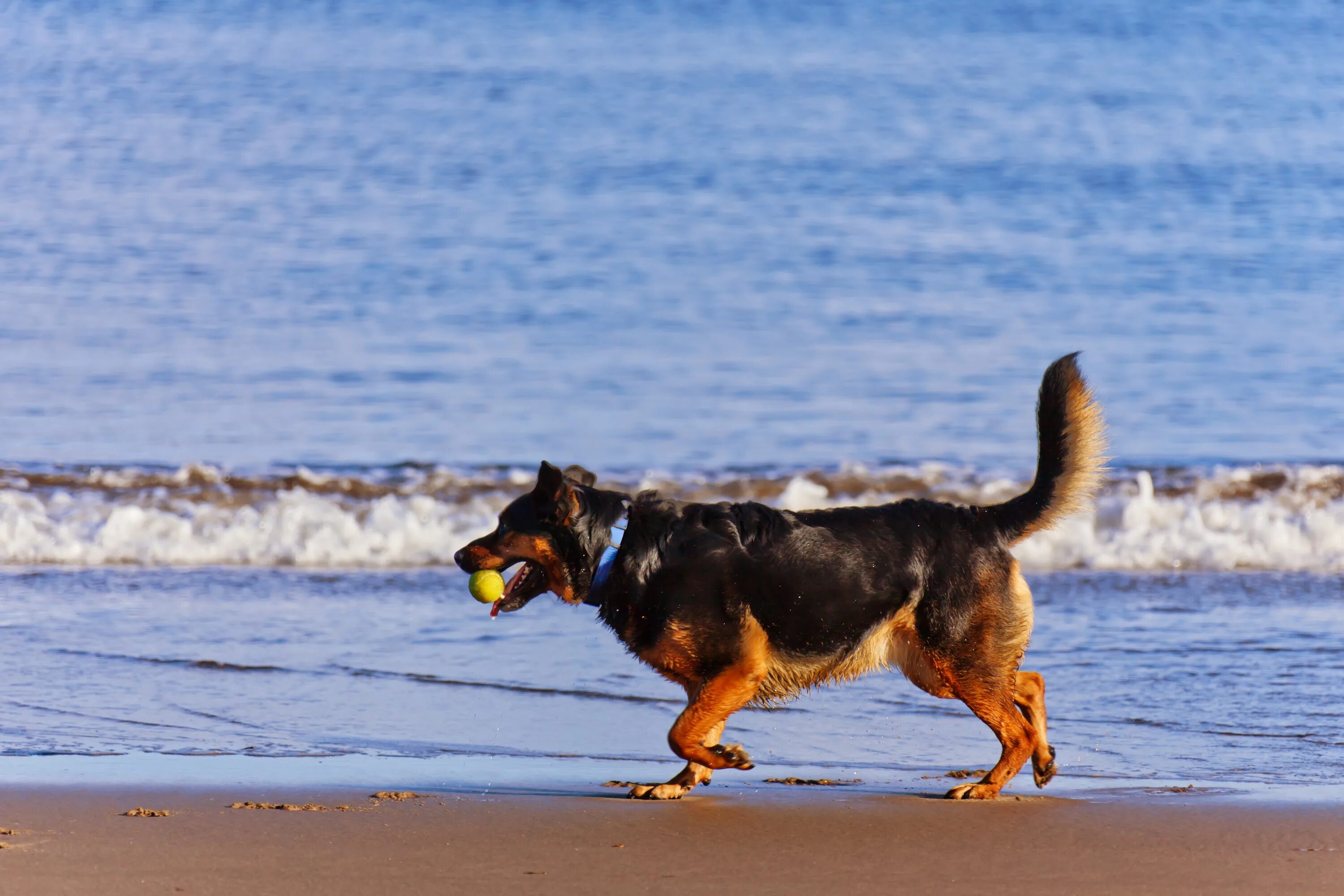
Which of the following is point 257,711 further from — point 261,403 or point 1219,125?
point 1219,125

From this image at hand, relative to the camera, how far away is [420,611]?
7.81 metres

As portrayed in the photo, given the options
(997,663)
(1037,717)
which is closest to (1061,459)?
(997,663)

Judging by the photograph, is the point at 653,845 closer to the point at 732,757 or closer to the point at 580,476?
the point at 732,757

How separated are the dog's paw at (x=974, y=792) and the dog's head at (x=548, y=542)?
1409mm

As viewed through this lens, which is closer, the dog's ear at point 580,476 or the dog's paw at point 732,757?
the dog's paw at point 732,757

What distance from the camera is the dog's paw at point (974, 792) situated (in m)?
4.54

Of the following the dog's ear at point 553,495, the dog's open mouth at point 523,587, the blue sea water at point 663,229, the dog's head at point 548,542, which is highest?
the blue sea water at point 663,229

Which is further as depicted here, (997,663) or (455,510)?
(455,510)

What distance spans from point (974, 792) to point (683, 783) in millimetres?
945

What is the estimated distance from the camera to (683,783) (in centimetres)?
467

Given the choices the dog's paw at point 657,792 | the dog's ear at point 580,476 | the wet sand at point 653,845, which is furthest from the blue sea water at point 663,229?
the wet sand at point 653,845

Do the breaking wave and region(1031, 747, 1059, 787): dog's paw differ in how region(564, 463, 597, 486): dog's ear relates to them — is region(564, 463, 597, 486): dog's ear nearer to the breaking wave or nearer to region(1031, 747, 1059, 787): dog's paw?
region(1031, 747, 1059, 787): dog's paw

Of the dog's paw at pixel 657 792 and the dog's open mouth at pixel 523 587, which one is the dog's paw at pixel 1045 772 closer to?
the dog's paw at pixel 657 792

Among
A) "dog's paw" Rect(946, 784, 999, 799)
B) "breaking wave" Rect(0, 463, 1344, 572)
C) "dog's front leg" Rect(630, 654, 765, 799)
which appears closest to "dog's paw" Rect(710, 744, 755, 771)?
"dog's front leg" Rect(630, 654, 765, 799)
